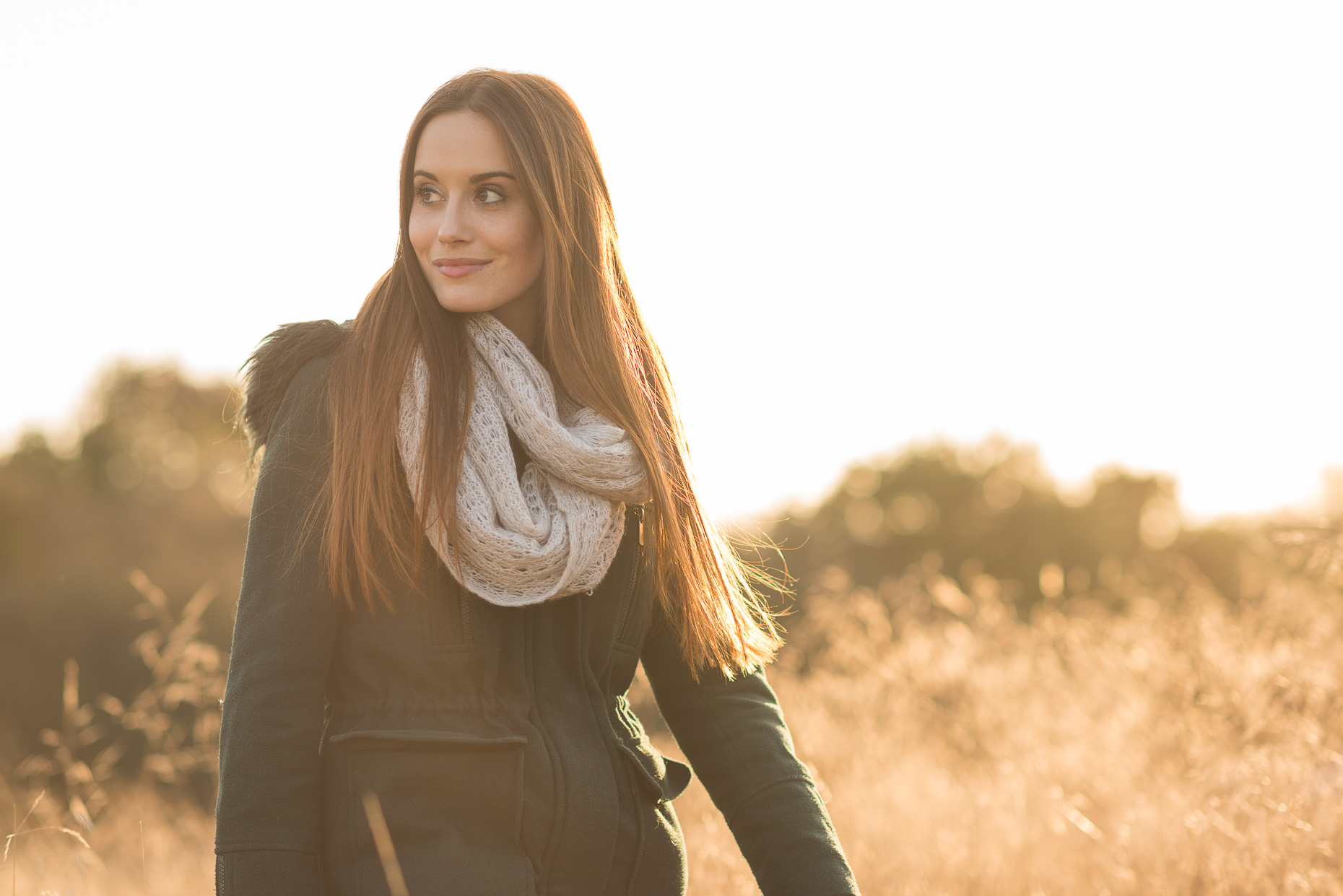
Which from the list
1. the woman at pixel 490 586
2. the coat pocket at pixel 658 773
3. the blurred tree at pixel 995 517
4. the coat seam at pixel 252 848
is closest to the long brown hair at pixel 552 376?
the woman at pixel 490 586

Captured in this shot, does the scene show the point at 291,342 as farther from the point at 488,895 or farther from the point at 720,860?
the point at 720,860

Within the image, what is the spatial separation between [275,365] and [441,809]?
2.40 feet

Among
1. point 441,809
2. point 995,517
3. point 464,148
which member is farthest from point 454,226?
point 995,517

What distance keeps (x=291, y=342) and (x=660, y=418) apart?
65 cm

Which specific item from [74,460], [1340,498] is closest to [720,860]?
[1340,498]

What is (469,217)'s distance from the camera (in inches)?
68.6

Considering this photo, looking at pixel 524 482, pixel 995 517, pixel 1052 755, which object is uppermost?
pixel 524 482

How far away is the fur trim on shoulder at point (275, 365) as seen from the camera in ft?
5.37

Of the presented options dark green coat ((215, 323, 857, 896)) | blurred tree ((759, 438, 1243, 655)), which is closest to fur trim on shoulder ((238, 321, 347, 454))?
dark green coat ((215, 323, 857, 896))

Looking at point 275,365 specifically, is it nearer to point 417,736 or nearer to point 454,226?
point 454,226

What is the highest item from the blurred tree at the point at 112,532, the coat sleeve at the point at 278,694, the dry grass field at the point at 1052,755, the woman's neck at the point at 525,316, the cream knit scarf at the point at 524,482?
the woman's neck at the point at 525,316

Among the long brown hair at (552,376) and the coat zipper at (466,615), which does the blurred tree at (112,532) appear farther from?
the coat zipper at (466,615)

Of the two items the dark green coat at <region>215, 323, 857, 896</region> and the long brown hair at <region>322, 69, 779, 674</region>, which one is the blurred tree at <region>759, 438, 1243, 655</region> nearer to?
the long brown hair at <region>322, 69, 779, 674</region>

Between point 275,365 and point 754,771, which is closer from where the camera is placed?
point 275,365
